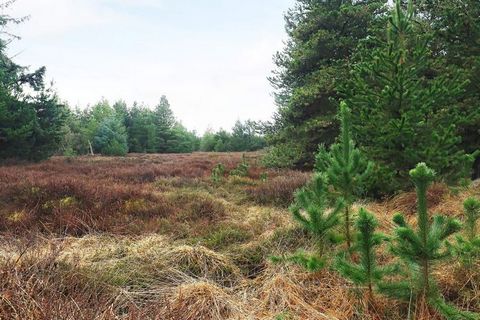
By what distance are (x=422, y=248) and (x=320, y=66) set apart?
40.8ft

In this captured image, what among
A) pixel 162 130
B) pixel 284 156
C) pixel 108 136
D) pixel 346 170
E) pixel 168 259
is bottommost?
→ pixel 168 259

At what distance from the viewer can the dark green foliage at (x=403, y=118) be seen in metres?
6.35

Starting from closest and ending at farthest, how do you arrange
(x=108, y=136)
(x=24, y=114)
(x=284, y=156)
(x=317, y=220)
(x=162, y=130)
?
(x=317, y=220)
(x=284, y=156)
(x=24, y=114)
(x=108, y=136)
(x=162, y=130)

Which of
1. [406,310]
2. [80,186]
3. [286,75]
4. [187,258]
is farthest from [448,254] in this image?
[286,75]

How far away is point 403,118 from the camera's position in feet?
19.9

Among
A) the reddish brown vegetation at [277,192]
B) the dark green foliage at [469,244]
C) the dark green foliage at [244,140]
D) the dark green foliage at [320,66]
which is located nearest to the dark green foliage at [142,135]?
the dark green foliage at [244,140]

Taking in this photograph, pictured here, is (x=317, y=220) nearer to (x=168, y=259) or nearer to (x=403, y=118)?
(x=168, y=259)

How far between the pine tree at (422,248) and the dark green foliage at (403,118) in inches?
160

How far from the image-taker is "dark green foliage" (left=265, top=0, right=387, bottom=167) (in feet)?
42.8

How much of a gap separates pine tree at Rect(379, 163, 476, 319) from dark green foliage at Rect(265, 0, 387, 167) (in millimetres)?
10109

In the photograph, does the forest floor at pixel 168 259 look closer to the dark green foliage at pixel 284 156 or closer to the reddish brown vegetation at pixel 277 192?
the reddish brown vegetation at pixel 277 192

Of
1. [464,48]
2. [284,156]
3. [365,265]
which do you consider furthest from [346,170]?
[284,156]

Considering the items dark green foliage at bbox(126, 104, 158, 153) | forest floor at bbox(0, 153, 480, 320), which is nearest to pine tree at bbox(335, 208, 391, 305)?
forest floor at bbox(0, 153, 480, 320)

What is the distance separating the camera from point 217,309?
2879mm
